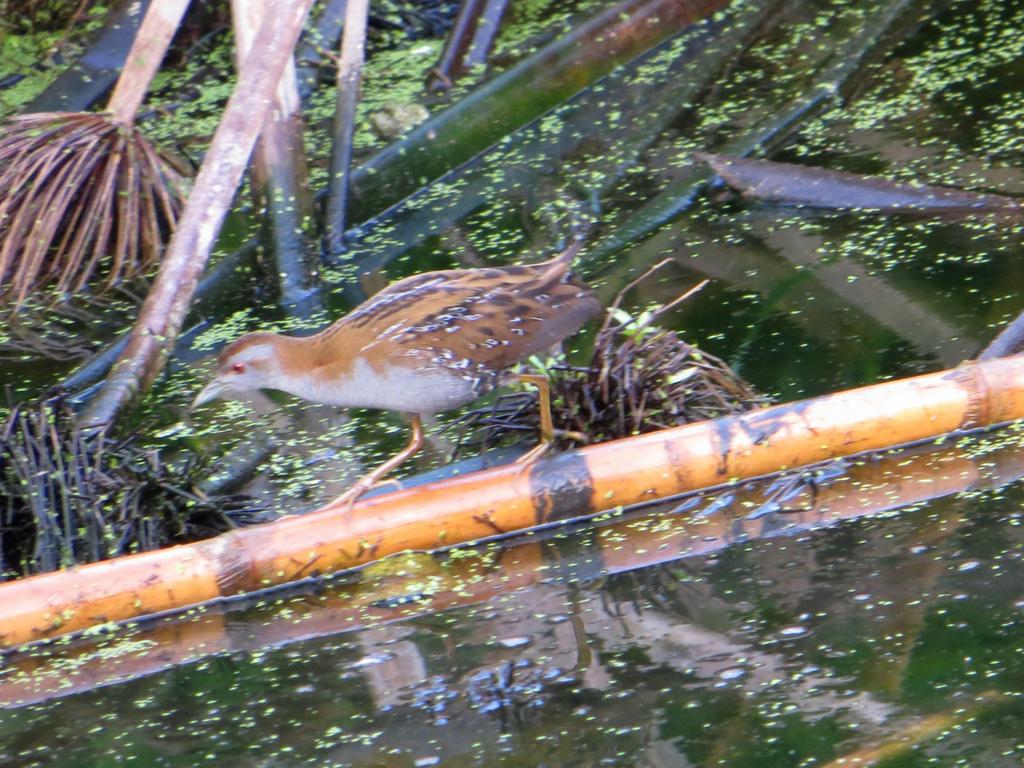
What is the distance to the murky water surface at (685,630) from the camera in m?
3.23

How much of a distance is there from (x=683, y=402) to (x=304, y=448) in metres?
1.33

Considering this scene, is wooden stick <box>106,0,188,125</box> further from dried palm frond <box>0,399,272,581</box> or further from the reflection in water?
the reflection in water

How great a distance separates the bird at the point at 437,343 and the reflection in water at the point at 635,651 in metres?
0.47

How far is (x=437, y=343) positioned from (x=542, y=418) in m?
0.46

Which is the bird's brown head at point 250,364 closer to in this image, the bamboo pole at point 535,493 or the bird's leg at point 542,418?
the bamboo pole at point 535,493

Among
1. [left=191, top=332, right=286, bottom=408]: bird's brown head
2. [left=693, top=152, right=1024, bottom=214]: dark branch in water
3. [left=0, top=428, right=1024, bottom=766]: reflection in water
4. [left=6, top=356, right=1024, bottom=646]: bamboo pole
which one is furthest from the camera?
[left=693, top=152, right=1024, bottom=214]: dark branch in water

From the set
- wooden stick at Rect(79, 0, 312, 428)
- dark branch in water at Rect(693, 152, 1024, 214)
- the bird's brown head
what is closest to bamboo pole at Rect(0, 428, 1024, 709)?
the bird's brown head

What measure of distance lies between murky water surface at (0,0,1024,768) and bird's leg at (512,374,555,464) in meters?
0.24

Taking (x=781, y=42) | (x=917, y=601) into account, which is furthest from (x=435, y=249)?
(x=917, y=601)

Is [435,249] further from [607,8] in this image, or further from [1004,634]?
[1004,634]

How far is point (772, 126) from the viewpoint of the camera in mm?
7047

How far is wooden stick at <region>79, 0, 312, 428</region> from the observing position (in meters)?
5.23

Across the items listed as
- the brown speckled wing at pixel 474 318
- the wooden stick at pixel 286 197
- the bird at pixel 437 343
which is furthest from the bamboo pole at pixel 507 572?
the wooden stick at pixel 286 197

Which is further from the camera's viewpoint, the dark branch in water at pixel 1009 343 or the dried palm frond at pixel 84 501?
the dark branch in water at pixel 1009 343
